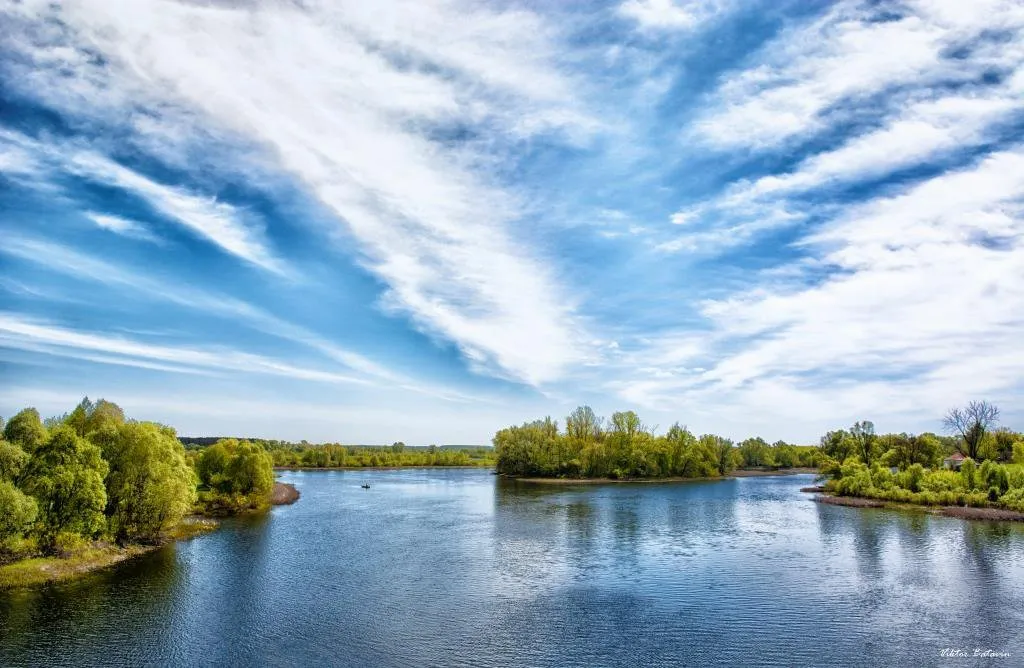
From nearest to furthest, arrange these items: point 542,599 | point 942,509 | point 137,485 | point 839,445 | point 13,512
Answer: point 542,599 → point 13,512 → point 137,485 → point 942,509 → point 839,445

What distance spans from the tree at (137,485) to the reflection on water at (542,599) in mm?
4063

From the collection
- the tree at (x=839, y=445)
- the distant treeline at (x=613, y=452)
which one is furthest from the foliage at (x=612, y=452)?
the tree at (x=839, y=445)

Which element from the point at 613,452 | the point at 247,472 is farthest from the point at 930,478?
the point at 247,472

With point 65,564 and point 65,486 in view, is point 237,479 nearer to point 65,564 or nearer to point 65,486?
point 65,486

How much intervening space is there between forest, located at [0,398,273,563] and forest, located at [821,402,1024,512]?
334 feet

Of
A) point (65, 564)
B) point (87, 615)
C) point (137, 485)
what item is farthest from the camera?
point (137, 485)

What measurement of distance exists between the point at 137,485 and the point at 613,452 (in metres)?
129

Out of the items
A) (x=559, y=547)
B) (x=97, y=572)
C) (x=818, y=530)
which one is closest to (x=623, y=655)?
(x=559, y=547)

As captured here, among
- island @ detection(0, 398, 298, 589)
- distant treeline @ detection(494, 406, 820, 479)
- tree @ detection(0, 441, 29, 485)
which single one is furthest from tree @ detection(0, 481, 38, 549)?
distant treeline @ detection(494, 406, 820, 479)

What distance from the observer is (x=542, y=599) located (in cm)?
3944

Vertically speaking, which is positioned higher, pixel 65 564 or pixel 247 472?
pixel 247 472

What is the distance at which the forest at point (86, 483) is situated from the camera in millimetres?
45719

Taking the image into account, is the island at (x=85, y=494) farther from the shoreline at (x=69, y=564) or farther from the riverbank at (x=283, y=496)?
the riverbank at (x=283, y=496)

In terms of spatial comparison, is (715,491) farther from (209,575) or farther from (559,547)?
(209,575)
